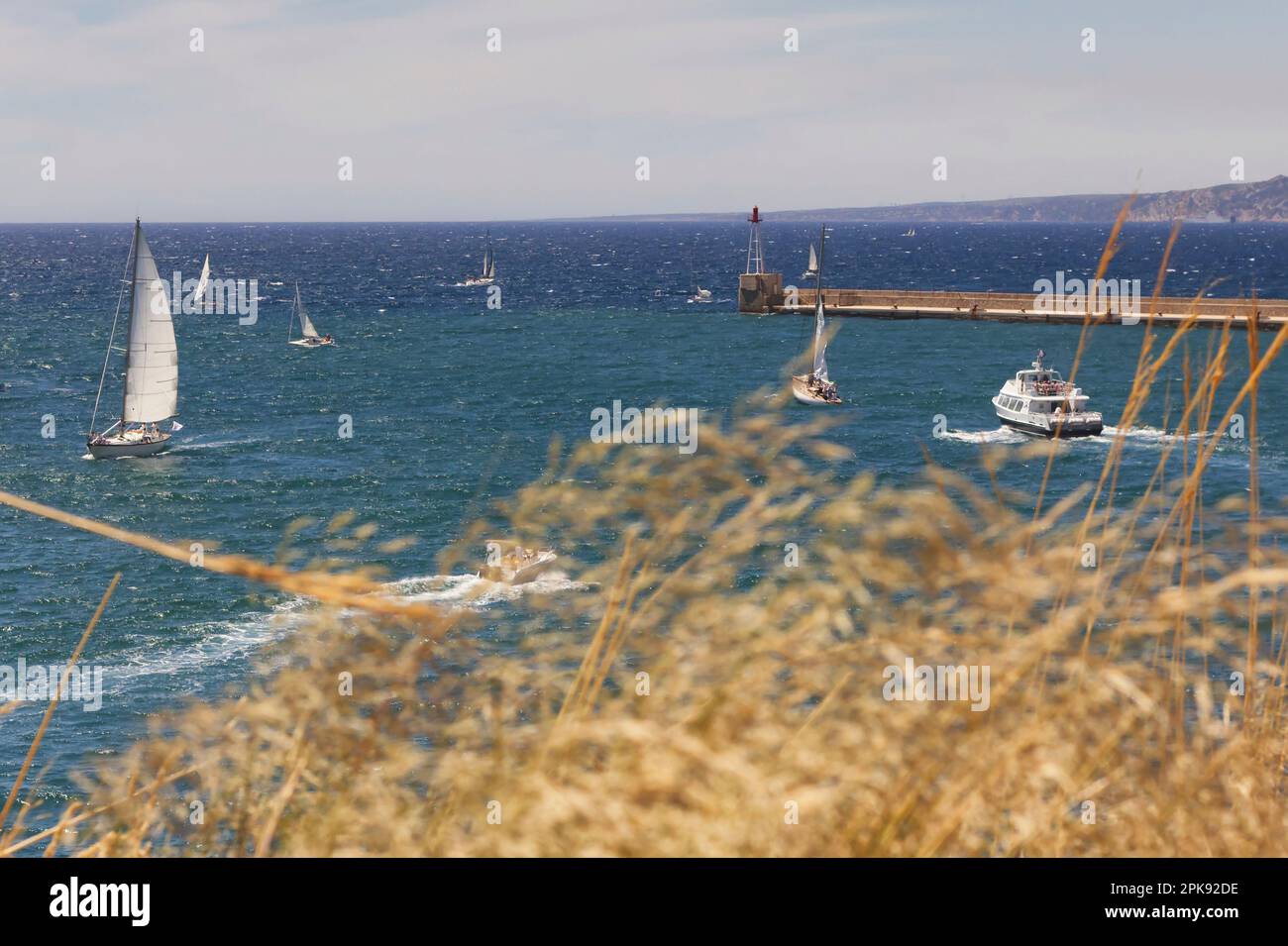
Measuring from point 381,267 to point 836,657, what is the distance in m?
185

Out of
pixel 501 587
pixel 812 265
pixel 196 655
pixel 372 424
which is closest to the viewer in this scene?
pixel 501 587

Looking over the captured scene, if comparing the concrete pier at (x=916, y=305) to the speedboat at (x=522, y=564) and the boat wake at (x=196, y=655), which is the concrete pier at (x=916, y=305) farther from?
the speedboat at (x=522, y=564)

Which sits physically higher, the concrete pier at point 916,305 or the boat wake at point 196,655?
the concrete pier at point 916,305

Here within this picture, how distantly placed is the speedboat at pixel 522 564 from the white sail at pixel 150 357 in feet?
169

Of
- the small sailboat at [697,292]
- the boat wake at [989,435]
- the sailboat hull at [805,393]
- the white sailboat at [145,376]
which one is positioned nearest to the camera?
the white sailboat at [145,376]

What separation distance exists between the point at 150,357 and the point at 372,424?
11531 millimetres

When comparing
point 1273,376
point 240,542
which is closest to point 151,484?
point 240,542

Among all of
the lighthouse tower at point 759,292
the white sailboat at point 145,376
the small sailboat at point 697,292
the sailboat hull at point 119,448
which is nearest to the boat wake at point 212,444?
the white sailboat at point 145,376

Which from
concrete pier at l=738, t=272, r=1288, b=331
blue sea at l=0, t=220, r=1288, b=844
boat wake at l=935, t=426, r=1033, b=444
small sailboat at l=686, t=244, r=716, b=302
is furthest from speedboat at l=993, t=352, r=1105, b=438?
small sailboat at l=686, t=244, r=716, b=302

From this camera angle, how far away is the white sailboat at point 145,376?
2034 inches

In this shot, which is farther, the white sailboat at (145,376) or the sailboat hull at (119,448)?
the sailboat hull at (119,448)

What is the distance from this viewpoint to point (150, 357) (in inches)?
2112

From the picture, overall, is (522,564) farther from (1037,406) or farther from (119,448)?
(1037,406)

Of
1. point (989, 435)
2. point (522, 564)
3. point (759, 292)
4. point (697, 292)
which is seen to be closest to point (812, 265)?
point (759, 292)
